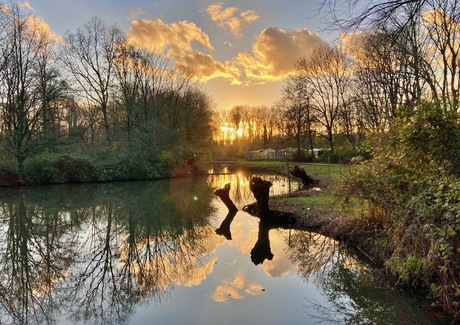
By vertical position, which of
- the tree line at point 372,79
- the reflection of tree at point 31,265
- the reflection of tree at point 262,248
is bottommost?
the reflection of tree at point 262,248

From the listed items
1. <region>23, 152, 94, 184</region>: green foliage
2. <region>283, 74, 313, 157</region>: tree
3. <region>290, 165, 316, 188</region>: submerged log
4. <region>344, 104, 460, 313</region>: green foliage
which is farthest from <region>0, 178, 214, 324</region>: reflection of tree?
<region>283, 74, 313, 157</region>: tree

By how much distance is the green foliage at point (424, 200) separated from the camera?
4.92 metres

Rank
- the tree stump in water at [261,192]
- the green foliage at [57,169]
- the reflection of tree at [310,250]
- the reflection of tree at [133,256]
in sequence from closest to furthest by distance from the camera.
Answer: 1. the reflection of tree at [133,256]
2. the reflection of tree at [310,250]
3. the tree stump in water at [261,192]
4. the green foliage at [57,169]

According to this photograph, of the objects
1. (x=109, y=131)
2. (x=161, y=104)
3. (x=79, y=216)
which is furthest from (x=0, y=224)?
(x=161, y=104)

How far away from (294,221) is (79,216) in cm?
926

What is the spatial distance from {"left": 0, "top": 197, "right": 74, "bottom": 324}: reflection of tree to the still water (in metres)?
0.02

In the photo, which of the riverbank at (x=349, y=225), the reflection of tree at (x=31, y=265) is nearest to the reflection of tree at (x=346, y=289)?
the riverbank at (x=349, y=225)

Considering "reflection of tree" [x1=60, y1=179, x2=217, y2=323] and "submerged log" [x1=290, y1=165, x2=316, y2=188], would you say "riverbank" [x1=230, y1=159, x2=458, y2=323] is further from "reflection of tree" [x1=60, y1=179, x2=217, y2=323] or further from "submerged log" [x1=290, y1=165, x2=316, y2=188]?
"submerged log" [x1=290, y1=165, x2=316, y2=188]

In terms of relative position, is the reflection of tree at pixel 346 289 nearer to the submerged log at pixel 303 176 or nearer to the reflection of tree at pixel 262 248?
the reflection of tree at pixel 262 248

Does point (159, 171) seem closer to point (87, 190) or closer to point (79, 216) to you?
point (87, 190)

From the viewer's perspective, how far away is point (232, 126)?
73375 millimetres

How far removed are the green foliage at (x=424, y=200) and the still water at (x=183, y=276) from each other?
54 cm

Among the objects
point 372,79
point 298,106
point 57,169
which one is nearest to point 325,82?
point 298,106

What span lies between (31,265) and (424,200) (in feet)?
29.3
